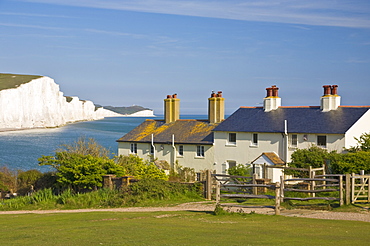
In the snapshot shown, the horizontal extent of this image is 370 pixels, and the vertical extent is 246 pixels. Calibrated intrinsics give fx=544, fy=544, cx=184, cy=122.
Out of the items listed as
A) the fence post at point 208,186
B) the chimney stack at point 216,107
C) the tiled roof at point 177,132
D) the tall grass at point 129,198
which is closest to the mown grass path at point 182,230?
the tall grass at point 129,198

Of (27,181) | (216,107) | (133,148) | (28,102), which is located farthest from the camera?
(28,102)

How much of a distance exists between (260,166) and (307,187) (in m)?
14.8

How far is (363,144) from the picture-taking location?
3753cm

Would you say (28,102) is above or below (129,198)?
above

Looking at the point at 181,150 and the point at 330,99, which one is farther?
the point at 181,150

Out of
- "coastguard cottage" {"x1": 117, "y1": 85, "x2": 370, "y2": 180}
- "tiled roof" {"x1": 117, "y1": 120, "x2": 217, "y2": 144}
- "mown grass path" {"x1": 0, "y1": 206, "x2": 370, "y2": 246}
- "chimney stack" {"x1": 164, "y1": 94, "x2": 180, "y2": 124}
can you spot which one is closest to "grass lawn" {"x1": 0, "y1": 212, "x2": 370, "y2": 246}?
"mown grass path" {"x1": 0, "y1": 206, "x2": 370, "y2": 246}

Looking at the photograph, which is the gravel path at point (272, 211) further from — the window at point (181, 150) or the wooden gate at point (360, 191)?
the window at point (181, 150)

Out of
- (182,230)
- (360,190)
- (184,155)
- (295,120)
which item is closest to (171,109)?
(184,155)

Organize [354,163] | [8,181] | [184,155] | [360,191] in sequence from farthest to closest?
[184,155] < [8,181] < [354,163] < [360,191]

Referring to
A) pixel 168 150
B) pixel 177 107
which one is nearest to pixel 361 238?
pixel 168 150

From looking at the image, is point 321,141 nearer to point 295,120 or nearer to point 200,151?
point 295,120

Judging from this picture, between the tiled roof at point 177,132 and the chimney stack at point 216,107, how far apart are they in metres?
0.77

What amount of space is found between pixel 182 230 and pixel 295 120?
2878 cm

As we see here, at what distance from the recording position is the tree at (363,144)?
123 ft
